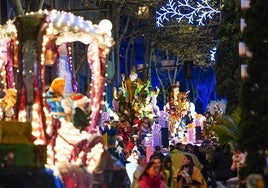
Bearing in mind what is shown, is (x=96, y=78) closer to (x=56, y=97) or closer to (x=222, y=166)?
(x=56, y=97)

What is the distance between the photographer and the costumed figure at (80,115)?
1935 cm

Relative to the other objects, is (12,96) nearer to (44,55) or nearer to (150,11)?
(44,55)

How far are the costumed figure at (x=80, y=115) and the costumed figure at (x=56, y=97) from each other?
304mm

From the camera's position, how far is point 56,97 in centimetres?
1905

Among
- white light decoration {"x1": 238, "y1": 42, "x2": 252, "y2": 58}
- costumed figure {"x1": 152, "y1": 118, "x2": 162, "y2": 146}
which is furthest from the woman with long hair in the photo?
costumed figure {"x1": 152, "y1": 118, "x2": 162, "y2": 146}

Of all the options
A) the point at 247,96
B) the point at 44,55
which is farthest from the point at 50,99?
the point at 247,96

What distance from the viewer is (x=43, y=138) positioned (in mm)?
18344

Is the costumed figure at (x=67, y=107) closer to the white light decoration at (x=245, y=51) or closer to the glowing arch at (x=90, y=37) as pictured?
the glowing arch at (x=90, y=37)

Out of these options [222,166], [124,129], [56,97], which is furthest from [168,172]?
[124,129]

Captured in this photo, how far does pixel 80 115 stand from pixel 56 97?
0.72 metres

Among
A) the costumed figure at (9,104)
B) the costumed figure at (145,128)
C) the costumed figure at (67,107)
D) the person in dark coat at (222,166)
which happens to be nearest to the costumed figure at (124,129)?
the costumed figure at (145,128)

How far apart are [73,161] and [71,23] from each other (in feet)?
10.0

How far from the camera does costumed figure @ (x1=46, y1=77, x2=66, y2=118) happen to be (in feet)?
62.4

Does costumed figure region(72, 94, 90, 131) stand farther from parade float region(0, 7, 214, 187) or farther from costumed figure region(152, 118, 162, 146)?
costumed figure region(152, 118, 162, 146)
